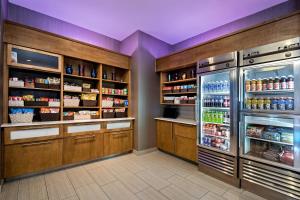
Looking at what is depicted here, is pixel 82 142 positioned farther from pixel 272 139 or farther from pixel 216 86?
pixel 272 139

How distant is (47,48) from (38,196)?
7.72ft

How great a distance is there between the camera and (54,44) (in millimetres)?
2586

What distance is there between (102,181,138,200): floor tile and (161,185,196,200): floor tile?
17.4 inches

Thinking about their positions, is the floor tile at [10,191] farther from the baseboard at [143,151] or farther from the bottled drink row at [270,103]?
the bottled drink row at [270,103]

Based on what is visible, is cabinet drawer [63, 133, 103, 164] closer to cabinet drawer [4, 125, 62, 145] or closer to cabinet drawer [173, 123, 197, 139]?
cabinet drawer [4, 125, 62, 145]

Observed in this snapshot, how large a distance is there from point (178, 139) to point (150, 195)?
4.69 ft

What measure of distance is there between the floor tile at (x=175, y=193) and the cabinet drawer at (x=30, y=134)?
206cm

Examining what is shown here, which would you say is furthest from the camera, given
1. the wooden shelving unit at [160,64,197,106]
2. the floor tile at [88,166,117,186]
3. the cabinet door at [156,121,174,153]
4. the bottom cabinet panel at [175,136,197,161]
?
the wooden shelving unit at [160,64,197,106]

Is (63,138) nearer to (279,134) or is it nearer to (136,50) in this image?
(136,50)

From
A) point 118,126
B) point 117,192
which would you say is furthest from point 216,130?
point 118,126

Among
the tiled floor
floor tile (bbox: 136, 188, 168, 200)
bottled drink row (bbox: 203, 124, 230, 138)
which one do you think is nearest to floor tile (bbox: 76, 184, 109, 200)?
the tiled floor

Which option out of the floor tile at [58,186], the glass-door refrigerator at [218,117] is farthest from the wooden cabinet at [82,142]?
the glass-door refrigerator at [218,117]

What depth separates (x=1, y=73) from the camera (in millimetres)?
2094

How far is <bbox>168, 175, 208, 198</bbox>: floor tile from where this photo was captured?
6.38 ft
